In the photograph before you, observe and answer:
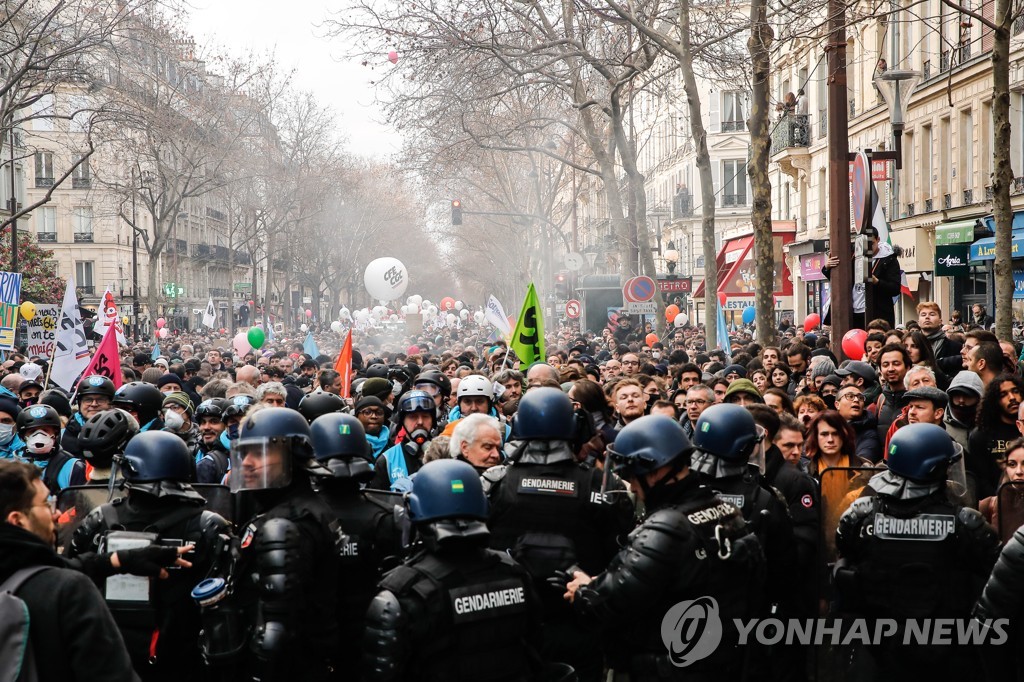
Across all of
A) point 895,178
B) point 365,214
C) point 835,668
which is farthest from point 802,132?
point 365,214

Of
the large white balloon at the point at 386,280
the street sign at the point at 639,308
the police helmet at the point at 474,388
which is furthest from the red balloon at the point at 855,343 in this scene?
the large white balloon at the point at 386,280

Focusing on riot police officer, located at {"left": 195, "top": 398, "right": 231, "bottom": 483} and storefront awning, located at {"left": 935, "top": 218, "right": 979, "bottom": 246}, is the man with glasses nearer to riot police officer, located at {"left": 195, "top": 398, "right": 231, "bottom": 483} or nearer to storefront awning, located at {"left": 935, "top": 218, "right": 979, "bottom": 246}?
riot police officer, located at {"left": 195, "top": 398, "right": 231, "bottom": 483}

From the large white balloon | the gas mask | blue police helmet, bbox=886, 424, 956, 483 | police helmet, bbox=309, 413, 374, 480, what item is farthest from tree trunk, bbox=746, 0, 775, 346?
the large white balloon

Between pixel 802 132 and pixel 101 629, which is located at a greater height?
pixel 802 132

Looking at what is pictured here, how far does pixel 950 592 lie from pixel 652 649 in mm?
1282

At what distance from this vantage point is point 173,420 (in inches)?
347

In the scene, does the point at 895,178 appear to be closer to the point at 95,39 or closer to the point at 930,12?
the point at 930,12

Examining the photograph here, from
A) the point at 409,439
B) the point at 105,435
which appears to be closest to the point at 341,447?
the point at 105,435

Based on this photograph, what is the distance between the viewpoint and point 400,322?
56.9m

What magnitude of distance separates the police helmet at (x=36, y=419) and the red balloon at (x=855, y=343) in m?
7.63

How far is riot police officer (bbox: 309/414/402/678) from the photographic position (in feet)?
15.8

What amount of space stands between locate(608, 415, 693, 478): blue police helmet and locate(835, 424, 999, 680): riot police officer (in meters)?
1.01

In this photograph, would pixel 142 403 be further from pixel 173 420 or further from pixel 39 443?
pixel 39 443

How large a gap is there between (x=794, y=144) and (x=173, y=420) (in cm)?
3119
